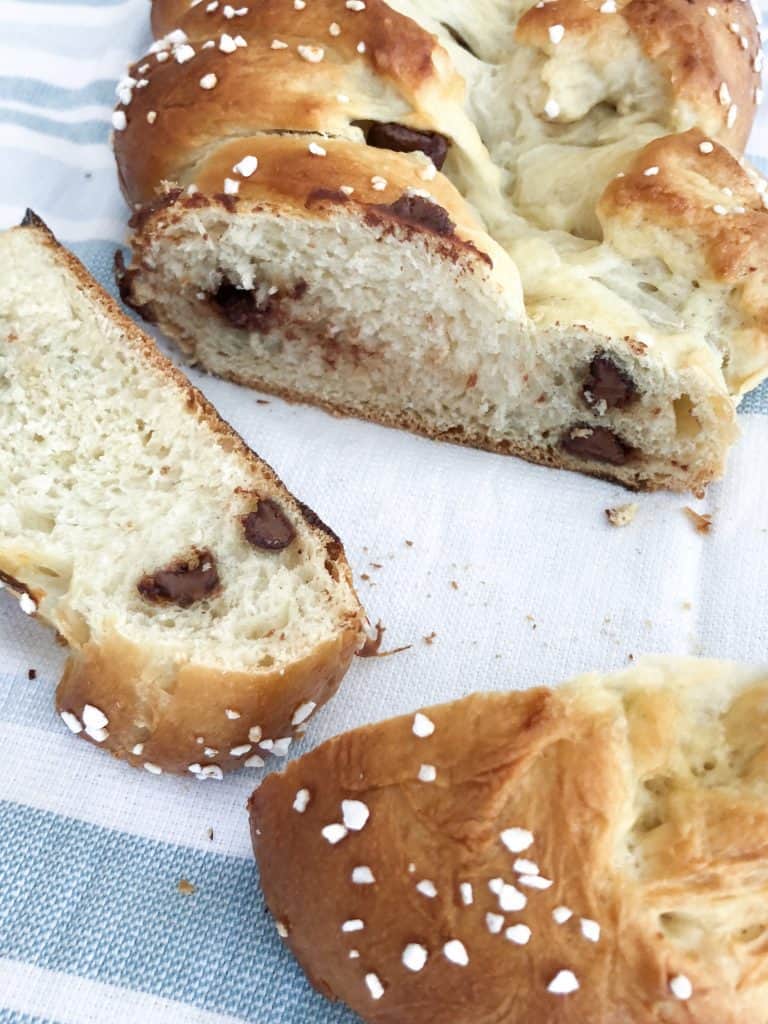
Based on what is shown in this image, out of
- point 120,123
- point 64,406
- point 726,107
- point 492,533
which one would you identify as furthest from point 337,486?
point 726,107

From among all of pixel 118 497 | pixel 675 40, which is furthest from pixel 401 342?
pixel 675 40

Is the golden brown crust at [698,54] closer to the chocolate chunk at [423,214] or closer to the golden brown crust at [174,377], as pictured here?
the chocolate chunk at [423,214]

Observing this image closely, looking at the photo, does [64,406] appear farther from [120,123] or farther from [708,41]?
[708,41]

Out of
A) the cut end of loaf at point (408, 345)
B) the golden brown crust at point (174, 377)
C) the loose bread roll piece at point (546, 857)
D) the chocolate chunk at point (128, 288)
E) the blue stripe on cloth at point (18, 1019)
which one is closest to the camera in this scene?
the loose bread roll piece at point (546, 857)

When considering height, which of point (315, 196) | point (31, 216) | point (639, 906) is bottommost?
point (639, 906)

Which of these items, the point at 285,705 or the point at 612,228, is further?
the point at 612,228

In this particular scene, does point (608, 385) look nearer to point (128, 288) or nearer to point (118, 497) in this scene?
point (118, 497)

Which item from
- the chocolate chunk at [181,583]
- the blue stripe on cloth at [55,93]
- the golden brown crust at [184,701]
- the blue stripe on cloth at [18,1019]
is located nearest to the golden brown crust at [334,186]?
the chocolate chunk at [181,583]
